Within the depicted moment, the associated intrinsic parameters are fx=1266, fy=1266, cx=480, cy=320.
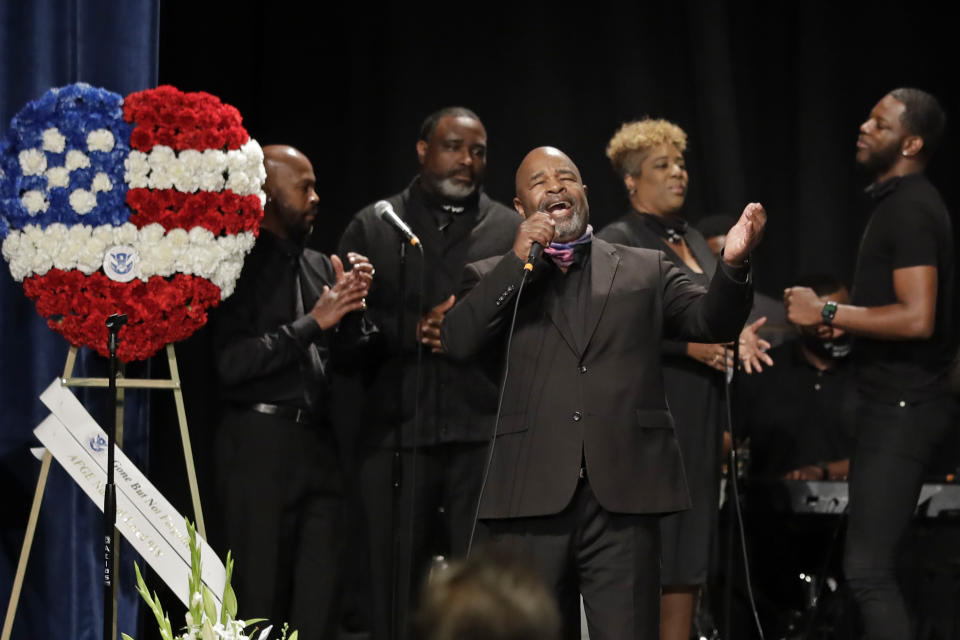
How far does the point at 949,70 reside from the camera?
680 centimetres

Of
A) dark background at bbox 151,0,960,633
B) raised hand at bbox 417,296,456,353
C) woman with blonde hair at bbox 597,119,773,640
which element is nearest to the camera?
raised hand at bbox 417,296,456,353

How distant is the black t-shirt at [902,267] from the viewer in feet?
16.2

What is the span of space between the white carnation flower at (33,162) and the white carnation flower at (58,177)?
0.12 feet

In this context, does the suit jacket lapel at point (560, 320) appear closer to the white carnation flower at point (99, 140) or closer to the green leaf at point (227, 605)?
the green leaf at point (227, 605)

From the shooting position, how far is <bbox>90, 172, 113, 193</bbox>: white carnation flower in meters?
4.47

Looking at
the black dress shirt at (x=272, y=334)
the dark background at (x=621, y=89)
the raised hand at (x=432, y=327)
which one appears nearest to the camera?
the black dress shirt at (x=272, y=334)

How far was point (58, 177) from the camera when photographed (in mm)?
4449

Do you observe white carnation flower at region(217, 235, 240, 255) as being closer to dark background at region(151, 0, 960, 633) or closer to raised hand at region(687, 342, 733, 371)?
raised hand at region(687, 342, 733, 371)

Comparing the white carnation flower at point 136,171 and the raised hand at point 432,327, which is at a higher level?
the white carnation flower at point 136,171

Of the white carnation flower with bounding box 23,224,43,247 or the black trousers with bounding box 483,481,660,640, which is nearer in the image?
the black trousers with bounding box 483,481,660,640

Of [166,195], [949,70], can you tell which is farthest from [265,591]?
[949,70]

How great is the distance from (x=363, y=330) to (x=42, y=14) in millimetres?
1794

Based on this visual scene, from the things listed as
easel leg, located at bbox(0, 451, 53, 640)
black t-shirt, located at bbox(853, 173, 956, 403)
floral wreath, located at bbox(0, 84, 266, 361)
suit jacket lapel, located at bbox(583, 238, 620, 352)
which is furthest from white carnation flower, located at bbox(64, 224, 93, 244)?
black t-shirt, located at bbox(853, 173, 956, 403)

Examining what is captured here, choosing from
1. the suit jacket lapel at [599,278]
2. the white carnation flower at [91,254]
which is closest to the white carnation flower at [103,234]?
the white carnation flower at [91,254]
